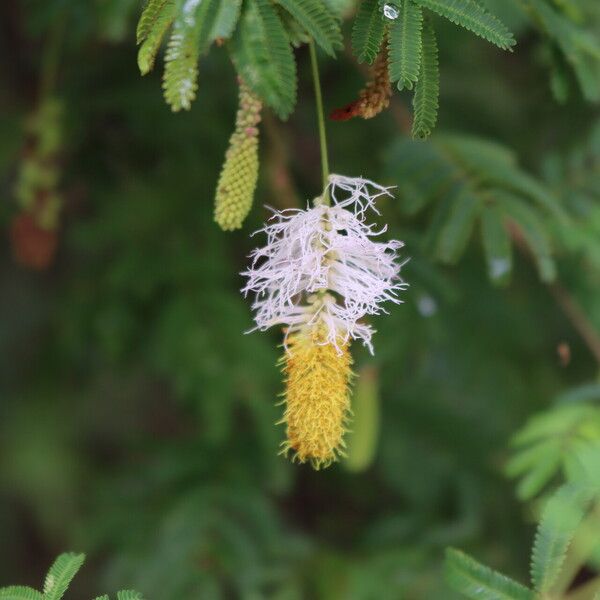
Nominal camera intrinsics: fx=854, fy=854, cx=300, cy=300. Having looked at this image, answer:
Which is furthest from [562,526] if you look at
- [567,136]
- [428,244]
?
[567,136]

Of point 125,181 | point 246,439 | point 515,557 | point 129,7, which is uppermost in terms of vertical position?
point 129,7

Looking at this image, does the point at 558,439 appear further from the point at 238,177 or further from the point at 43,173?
the point at 43,173

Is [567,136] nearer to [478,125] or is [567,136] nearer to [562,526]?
[478,125]

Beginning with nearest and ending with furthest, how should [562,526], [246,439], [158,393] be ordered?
1. [562,526]
2. [246,439]
3. [158,393]

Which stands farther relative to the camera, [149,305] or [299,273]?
[149,305]

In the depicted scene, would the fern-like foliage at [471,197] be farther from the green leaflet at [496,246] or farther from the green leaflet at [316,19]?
the green leaflet at [316,19]

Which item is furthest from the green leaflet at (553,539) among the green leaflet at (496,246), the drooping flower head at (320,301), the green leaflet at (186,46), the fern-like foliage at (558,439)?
the green leaflet at (186,46)
